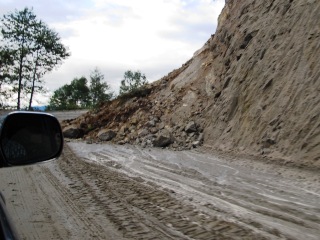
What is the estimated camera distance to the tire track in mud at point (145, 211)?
446cm

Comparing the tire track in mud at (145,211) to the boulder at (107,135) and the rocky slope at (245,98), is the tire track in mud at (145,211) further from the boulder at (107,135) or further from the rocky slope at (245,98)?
the boulder at (107,135)

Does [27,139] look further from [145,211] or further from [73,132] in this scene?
[73,132]

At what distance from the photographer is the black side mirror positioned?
2.09 metres

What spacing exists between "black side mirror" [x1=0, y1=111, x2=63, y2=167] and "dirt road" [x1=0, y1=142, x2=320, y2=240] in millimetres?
2198

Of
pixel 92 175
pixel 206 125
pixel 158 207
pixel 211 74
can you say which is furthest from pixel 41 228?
pixel 211 74

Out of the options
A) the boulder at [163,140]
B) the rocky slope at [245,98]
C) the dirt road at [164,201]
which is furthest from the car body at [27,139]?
the boulder at [163,140]

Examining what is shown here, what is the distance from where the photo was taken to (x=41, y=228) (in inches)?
189

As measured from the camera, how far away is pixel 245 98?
12.6 m

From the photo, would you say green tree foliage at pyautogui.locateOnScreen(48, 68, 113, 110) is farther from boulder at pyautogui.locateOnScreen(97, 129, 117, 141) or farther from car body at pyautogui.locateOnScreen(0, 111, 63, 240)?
car body at pyautogui.locateOnScreen(0, 111, 63, 240)

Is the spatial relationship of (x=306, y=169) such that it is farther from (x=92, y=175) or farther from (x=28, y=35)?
(x=28, y=35)

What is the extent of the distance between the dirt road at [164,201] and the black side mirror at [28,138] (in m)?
2.20

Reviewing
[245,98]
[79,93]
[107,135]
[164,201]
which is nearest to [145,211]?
[164,201]

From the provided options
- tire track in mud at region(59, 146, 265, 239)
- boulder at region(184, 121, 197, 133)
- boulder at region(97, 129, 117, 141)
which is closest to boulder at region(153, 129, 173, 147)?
boulder at region(184, 121, 197, 133)

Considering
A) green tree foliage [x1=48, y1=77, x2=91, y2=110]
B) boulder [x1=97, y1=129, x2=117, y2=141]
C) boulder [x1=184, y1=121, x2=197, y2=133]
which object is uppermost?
green tree foliage [x1=48, y1=77, x2=91, y2=110]
